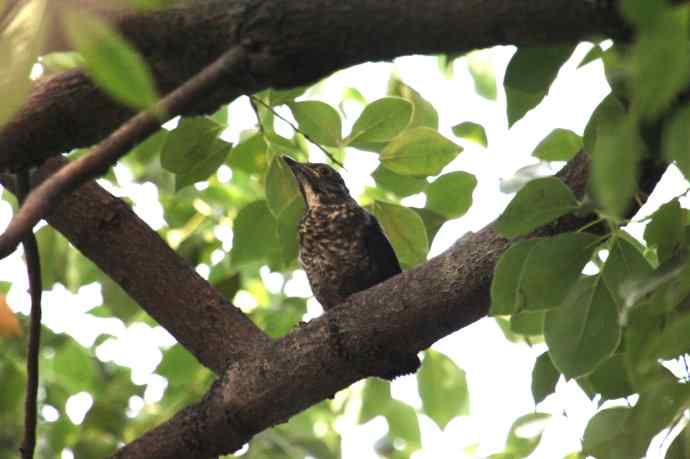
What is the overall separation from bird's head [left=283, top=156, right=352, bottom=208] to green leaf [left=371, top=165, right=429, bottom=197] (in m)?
1.14

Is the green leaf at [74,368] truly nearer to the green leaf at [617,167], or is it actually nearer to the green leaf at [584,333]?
the green leaf at [584,333]

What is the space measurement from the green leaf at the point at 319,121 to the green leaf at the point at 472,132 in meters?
0.45

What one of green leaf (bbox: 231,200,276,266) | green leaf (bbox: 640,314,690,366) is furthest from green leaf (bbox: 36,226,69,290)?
green leaf (bbox: 640,314,690,366)

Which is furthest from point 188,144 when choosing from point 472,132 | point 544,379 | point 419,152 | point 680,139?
point 680,139

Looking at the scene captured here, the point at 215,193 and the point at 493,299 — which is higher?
the point at 215,193

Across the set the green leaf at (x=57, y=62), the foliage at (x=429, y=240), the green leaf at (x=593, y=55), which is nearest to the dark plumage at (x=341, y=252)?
the foliage at (x=429, y=240)

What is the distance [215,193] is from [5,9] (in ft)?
9.47

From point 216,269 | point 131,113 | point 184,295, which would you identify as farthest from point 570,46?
point 216,269

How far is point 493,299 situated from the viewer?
6.29ft

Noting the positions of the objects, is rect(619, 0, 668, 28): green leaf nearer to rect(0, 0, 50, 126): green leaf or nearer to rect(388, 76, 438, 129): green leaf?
rect(0, 0, 50, 126): green leaf

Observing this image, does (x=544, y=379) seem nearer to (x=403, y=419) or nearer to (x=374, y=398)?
(x=374, y=398)

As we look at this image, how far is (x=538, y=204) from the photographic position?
73.0 inches

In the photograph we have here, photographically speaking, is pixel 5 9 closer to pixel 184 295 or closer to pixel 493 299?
pixel 493 299

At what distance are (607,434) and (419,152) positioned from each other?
86 centimetres
